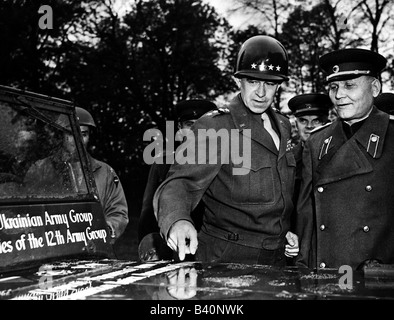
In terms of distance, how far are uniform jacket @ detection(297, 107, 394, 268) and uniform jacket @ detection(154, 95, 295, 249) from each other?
24 cm

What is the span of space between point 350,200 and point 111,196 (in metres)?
2.74

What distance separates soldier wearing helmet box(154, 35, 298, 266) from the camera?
11.0 ft

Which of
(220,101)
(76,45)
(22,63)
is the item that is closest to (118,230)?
(22,63)

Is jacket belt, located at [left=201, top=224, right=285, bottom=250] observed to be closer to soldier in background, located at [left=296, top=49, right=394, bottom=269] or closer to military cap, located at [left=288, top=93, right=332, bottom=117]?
soldier in background, located at [left=296, top=49, right=394, bottom=269]

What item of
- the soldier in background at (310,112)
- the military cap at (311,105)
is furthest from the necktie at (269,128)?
the military cap at (311,105)

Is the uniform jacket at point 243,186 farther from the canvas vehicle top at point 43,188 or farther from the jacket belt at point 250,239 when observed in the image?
the canvas vehicle top at point 43,188

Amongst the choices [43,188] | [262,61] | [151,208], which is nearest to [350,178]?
[262,61]

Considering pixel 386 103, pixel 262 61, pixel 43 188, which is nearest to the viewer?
pixel 43 188

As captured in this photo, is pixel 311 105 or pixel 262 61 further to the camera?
pixel 311 105

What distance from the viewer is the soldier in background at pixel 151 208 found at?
494 centimetres

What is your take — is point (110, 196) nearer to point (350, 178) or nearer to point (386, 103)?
point (350, 178)

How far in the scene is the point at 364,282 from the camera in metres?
2.19

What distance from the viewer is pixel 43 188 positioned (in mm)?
3021
